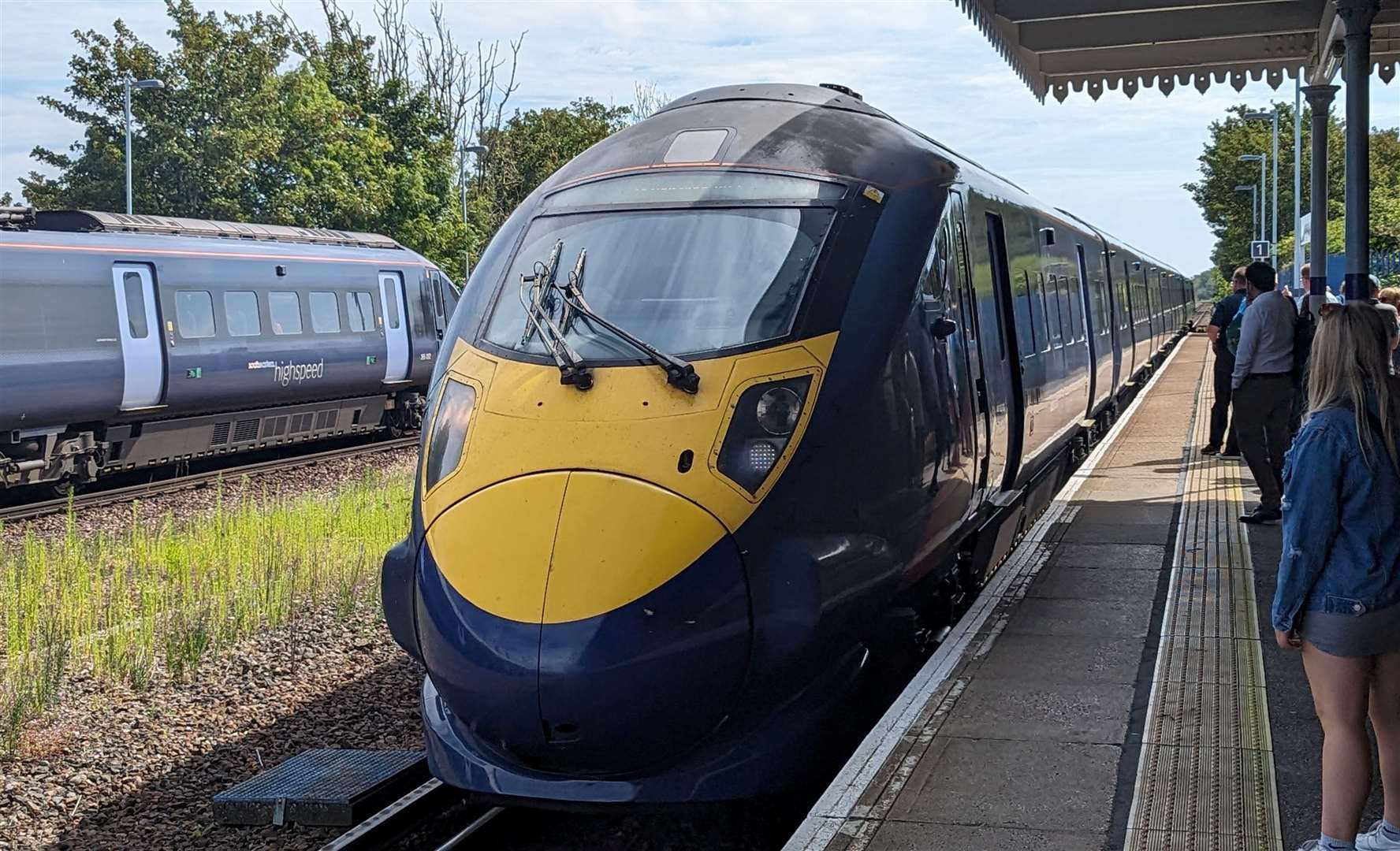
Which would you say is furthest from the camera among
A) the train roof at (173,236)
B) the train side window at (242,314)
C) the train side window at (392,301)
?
the train side window at (392,301)

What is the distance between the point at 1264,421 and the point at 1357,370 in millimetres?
6412

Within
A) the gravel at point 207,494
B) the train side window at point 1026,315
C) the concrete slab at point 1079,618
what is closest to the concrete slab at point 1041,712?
the concrete slab at point 1079,618

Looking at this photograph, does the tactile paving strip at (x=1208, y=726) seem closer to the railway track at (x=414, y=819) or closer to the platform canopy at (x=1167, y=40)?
the railway track at (x=414, y=819)

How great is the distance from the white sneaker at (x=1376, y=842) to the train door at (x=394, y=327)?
19.1 metres

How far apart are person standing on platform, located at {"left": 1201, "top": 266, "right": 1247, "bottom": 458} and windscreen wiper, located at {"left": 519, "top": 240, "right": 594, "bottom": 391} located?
9330 mm

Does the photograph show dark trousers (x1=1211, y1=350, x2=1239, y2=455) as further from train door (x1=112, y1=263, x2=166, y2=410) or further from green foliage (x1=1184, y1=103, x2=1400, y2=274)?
green foliage (x1=1184, y1=103, x2=1400, y2=274)

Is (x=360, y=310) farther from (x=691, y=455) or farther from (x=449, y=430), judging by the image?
(x=691, y=455)

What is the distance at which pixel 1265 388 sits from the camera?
10109 mm

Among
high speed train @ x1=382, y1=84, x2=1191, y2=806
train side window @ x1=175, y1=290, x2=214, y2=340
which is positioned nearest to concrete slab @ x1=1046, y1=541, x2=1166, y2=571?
high speed train @ x1=382, y1=84, x2=1191, y2=806

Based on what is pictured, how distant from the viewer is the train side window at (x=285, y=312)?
63.1 ft

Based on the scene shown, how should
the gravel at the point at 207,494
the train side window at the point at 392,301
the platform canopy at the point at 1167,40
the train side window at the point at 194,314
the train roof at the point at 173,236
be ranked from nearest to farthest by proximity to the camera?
the platform canopy at the point at 1167,40, the gravel at the point at 207,494, the train roof at the point at 173,236, the train side window at the point at 194,314, the train side window at the point at 392,301

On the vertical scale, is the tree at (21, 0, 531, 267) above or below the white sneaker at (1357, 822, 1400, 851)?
above

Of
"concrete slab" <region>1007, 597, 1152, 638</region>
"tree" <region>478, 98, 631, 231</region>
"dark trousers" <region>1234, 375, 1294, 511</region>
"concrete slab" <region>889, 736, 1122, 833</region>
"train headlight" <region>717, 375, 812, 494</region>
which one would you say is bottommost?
"concrete slab" <region>1007, 597, 1152, 638</region>

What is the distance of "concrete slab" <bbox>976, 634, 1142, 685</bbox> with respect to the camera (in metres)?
6.23
